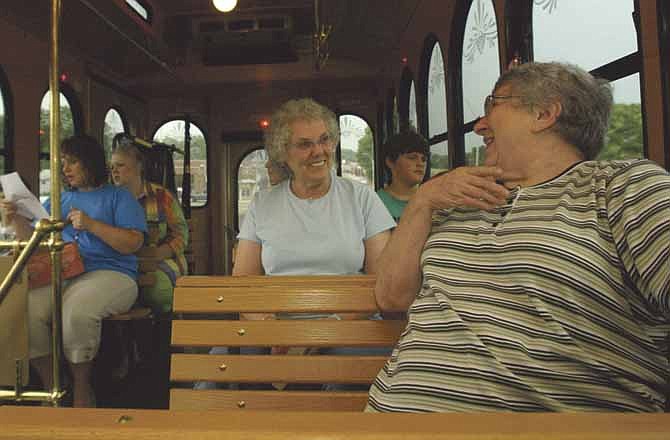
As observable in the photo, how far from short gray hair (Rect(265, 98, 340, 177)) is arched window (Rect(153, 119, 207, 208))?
26.6 ft

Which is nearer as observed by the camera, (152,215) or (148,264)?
(148,264)

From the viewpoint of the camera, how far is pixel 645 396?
102 cm

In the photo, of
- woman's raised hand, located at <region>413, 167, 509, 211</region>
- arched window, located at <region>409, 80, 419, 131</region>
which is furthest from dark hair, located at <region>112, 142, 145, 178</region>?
arched window, located at <region>409, 80, 419, 131</region>

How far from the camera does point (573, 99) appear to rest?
126cm

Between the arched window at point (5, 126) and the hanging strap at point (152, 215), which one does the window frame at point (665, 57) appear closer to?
the hanging strap at point (152, 215)

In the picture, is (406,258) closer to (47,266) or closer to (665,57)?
(665,57)

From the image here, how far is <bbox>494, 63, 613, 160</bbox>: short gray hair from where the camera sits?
4.13 feet

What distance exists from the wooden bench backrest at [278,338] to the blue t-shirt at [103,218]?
65.3 inches

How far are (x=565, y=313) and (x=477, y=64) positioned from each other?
375 centimetres

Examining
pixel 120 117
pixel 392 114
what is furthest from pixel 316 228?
pixel 120 117

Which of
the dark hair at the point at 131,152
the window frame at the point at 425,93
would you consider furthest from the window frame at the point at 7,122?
the window frame at the point at 425,93

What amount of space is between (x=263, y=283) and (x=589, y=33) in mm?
2097

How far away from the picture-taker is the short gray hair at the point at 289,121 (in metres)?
2.07

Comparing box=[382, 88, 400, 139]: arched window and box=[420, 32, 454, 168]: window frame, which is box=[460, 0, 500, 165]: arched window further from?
box=[382, 88, 400, 139]: arched window
